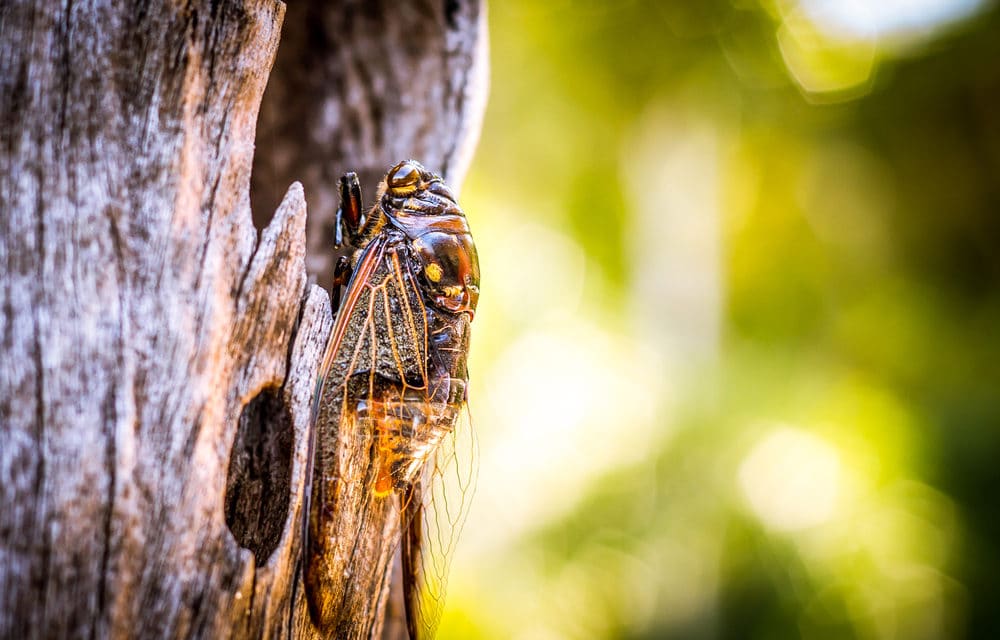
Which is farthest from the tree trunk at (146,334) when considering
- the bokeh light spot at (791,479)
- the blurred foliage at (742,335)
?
the bokeh light spot at (791,479)

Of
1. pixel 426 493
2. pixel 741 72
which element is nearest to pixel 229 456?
pixel 426 493

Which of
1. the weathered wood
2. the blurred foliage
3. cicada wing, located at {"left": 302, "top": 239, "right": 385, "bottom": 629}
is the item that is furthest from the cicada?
the blurred foliage

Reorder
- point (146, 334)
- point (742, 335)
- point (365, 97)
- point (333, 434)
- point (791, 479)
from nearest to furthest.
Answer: point (146, 334) < point (333, 434) < point (365, 97) < point (791, 479) < point (742, 335)

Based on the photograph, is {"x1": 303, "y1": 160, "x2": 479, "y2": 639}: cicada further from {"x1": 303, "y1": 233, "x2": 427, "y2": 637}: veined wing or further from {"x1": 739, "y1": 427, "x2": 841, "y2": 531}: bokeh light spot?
{"x1": 739, "y1": 427, "x2": 841, "y2": 531}: bokeh light spot

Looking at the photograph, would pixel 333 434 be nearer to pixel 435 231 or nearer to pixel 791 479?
pixel 435 231

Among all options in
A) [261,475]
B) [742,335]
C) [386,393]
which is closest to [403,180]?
[386,393]

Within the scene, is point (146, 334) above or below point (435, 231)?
below

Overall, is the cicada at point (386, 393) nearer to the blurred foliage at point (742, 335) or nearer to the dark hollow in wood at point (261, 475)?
the dark hollow in wood at point (261, 475)
